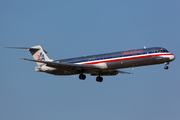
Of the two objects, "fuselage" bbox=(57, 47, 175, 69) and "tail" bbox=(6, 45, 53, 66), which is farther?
"tail" bbox=(6, 45, 53, 66)

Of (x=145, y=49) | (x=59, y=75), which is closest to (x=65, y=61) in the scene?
(x=59, y=75)

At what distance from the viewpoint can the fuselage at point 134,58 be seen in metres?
44.9

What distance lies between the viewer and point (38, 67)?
5381 centimetres

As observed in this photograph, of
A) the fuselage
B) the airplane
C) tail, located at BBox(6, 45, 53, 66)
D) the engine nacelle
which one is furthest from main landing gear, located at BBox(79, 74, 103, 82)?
tail, located at BBox(6, 45, 53, 66)

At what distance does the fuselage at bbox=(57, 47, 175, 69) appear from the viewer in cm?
4491

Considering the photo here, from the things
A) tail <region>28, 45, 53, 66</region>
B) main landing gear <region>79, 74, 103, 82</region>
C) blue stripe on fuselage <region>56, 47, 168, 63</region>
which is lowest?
main landing gear <region>79, 74, 103, 82</region>

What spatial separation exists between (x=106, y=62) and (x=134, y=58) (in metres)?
4.72

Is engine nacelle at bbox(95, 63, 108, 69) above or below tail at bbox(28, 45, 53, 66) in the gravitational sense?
below

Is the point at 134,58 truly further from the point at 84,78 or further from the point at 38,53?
the point at 38,53

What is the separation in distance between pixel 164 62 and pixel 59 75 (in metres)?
19.0

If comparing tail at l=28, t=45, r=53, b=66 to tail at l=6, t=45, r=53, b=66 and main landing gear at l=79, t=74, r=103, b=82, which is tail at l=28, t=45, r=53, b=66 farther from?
main landing gear at l=79, t=74, r=103, b=82

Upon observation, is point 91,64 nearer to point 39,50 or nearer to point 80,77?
point 80,77

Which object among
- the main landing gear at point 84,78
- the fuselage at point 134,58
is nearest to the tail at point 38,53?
the main landing gear at point 84,78

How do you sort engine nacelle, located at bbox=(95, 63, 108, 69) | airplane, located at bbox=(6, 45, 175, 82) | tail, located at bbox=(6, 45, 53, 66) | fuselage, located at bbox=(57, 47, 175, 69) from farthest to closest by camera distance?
tail, located at bbox=(6, 45, 53, 66) < engine nacelle, located at bbox=(95, 63, 108, 69) < airplane, located at bbox=(6, 45, 175, 82) < fuselage, located at bbox=(57, 47, 175, 69)
